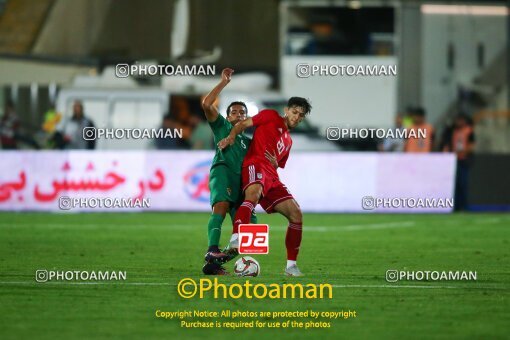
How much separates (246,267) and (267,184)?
0.90 meters

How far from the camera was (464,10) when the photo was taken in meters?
34.9

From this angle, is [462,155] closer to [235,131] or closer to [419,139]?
[419,139]

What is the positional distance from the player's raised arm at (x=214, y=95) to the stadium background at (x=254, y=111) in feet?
10.7

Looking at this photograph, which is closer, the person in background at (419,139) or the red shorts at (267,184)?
the red shorts at (267,184)

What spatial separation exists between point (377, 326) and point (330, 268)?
15.5ft

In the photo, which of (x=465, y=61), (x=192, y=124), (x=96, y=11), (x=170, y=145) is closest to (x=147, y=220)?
(x=170, y=145)

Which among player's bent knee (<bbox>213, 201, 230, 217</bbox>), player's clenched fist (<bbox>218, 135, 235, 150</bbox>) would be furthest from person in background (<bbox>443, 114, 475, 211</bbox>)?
player's clenched fist (<bbox>218, 135, 235, 150</bbox>)

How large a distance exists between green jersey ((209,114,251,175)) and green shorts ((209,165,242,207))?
0.18 ft

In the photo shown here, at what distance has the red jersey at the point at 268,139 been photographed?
562 inches

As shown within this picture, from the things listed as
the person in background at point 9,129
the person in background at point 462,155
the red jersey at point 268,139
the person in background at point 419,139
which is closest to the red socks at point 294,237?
the red jersey at point 268,139

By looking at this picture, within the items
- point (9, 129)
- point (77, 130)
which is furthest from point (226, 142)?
point (9, 129)

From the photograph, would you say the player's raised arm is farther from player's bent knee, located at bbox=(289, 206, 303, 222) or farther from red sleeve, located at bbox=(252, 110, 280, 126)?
player's bent knee, located at bbox=(289, 206, 303, 222)

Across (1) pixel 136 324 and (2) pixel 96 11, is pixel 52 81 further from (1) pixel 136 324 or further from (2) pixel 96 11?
(1) pixel 136 324

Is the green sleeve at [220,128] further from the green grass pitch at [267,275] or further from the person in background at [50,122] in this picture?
the person in background at [50,122]
